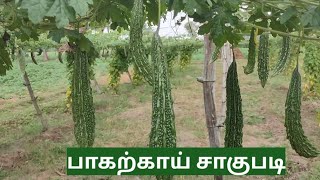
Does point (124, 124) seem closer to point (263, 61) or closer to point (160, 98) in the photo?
point (263, 61)

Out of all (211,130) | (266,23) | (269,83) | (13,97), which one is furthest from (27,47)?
(269,83)

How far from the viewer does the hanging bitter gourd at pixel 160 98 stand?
1.60 meters

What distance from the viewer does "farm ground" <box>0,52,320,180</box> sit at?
7.02 m

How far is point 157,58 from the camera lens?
1.60 meters

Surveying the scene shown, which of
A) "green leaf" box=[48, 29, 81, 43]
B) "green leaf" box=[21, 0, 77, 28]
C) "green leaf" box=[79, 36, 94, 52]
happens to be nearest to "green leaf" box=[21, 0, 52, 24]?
"green leaf" box=[21, 0, 77, 28]

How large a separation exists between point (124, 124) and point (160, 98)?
807cm

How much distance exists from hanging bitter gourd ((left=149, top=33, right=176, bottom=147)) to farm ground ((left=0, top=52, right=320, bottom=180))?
15.4 feet

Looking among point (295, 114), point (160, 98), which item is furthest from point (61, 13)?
point (295, 114)

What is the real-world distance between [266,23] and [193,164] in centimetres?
126

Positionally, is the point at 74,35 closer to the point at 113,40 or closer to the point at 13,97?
the point at 113,40

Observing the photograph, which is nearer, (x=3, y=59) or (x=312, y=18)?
(x=312, y=18)

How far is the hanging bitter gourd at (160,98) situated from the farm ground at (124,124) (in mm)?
4689

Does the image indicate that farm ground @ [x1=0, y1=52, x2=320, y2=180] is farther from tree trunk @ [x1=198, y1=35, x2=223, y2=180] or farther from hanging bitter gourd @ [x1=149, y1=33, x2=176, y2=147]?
hanging bitter gourd @ [x1=149, y1=33, x2=176, y2=147]

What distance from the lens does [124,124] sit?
378 inches
